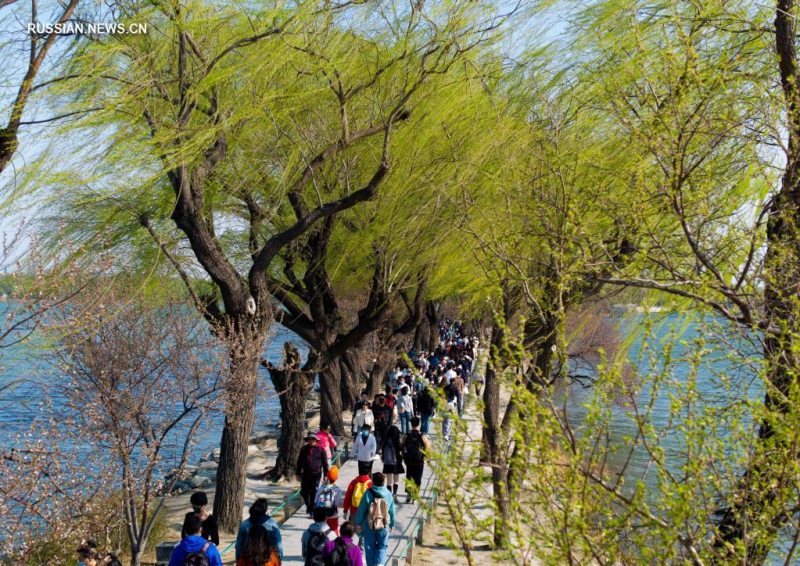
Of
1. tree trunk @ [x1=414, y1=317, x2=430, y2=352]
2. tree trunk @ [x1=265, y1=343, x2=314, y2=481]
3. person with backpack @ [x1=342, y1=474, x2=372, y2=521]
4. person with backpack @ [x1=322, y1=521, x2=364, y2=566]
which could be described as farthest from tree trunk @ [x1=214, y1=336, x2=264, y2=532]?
tree trunk @ [x1=414, y1=317, x2=430, y2=352]

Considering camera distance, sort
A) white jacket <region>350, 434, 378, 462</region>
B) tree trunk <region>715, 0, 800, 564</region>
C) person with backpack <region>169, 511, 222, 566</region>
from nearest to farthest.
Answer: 1. tree trunk <region>715, 0, 800, 564</region>
2. person with backpack <region>169, 511, 222, 566</region>
3. white jacket <region>350, 434, 378, 462</region>

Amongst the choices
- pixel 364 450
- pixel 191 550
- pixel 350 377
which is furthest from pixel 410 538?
pixel 350 377

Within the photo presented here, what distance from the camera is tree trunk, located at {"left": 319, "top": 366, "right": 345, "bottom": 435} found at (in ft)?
56.9

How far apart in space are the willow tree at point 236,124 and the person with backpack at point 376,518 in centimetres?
247

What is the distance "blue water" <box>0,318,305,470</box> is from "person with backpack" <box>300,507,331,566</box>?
9.46 ft

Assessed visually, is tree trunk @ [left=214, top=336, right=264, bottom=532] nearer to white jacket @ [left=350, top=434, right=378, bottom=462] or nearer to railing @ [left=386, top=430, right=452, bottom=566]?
white jacket @ [left=350, top=434, right=378, bottom=462]

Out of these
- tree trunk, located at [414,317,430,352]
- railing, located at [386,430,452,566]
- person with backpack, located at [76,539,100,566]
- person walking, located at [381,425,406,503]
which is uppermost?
tree trunk, located at [414,317,430,352]

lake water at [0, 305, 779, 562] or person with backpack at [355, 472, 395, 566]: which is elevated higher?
lake water at [0, 305, 779, 562]

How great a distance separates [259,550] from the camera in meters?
7.10

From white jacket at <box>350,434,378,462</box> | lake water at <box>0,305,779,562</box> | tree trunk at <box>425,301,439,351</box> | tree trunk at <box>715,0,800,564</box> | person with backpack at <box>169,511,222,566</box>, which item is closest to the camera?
tree trunk at <box>715,0,800,564</box>

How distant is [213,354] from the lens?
33.8ft

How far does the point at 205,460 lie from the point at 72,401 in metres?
14.2

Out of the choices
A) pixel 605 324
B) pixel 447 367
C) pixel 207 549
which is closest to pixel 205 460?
pixel 447 367

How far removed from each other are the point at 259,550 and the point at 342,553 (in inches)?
31.5
